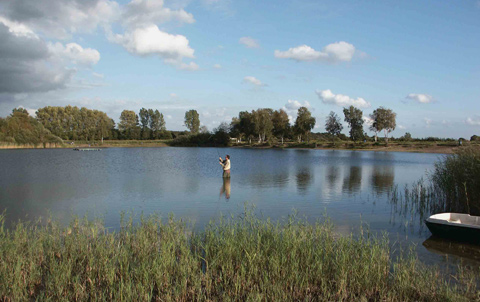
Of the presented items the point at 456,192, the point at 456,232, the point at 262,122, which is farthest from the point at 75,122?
the point at 456,232

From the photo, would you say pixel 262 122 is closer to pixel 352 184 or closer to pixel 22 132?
pixel 22 132

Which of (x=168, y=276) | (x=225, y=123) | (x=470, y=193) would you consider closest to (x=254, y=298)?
(x=168, y=276)

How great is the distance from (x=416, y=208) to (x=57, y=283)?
14.6m

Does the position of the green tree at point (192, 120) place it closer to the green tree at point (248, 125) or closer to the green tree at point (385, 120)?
the green tree at point (248, 125)

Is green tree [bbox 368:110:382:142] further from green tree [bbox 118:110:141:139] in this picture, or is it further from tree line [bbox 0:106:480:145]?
green tree [bbox 118:110:141:139]

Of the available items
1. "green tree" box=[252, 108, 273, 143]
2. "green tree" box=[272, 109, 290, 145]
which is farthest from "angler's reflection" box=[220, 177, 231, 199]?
"green tree" box=[272, 109, 290, 145]

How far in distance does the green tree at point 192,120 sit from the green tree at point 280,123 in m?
35.5

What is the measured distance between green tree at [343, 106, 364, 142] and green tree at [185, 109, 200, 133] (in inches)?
2216

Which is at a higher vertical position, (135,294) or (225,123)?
(225,123)

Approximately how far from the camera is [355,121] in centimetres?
8575

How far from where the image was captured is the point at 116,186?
20734mm

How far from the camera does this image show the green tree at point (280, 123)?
95.8m

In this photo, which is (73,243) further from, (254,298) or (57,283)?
(254,298)

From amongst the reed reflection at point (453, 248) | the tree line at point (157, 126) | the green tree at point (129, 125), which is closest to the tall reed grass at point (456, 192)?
the reed reflection at point (453, 248)
